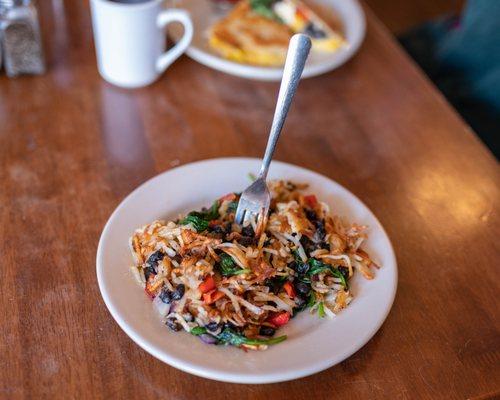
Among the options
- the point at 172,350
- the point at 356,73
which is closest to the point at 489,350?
the point at 172,350

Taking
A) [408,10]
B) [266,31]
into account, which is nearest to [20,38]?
[266,31]

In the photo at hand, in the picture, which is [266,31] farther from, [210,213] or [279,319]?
[279,319]

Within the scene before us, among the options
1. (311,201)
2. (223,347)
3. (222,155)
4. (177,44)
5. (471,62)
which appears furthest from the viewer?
(471,62)

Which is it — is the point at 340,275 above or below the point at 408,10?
above

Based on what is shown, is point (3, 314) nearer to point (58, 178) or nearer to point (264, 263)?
point (58, 178)

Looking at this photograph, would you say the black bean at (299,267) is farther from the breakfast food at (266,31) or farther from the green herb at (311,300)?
the breakfast food at (266,31)

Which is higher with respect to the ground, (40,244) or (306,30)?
(306,30)

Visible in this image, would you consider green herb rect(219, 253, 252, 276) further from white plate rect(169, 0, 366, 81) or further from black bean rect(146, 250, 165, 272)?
white plate rect(169, 0, 366, 81)

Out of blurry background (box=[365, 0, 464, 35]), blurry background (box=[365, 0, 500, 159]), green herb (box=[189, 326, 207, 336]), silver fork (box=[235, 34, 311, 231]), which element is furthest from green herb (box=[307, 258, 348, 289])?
blurry background (box=[365, 0, 464, 35])
